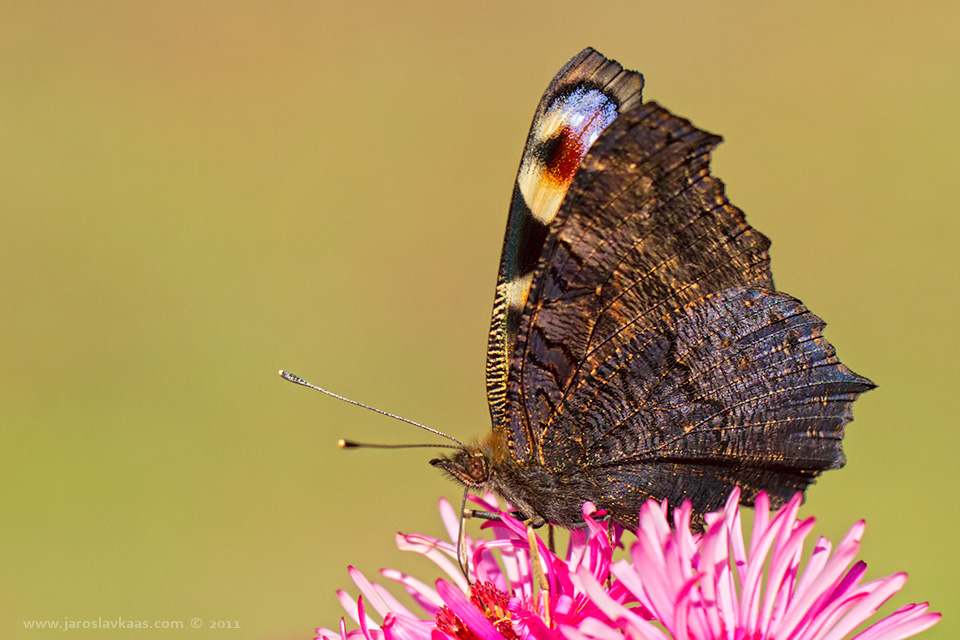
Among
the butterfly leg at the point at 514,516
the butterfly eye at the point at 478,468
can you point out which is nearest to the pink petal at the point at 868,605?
the butterfly leg at the point at 514,516

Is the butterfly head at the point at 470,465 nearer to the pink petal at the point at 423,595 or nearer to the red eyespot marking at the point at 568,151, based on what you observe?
the pink petal at the point at 423,595

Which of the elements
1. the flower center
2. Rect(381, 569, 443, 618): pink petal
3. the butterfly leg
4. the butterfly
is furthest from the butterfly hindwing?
Rect(381, 569, 443, 618): pink petal

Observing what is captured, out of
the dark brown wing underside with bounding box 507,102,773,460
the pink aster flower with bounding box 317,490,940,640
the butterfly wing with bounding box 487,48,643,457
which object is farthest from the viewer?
the butterfly wing with bounding box 487,48,643,457

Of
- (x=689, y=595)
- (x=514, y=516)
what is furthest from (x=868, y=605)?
(x=514, y=516)

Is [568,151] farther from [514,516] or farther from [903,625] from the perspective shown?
[903,625]

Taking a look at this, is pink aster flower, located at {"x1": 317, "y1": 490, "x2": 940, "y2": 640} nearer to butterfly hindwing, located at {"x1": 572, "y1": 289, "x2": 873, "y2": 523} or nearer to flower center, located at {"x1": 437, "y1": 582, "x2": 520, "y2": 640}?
flower center, located at {"x1": 437, "y1": 582, "x2": 520, "y2": 640}

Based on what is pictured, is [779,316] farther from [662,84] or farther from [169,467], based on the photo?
[662,84]
